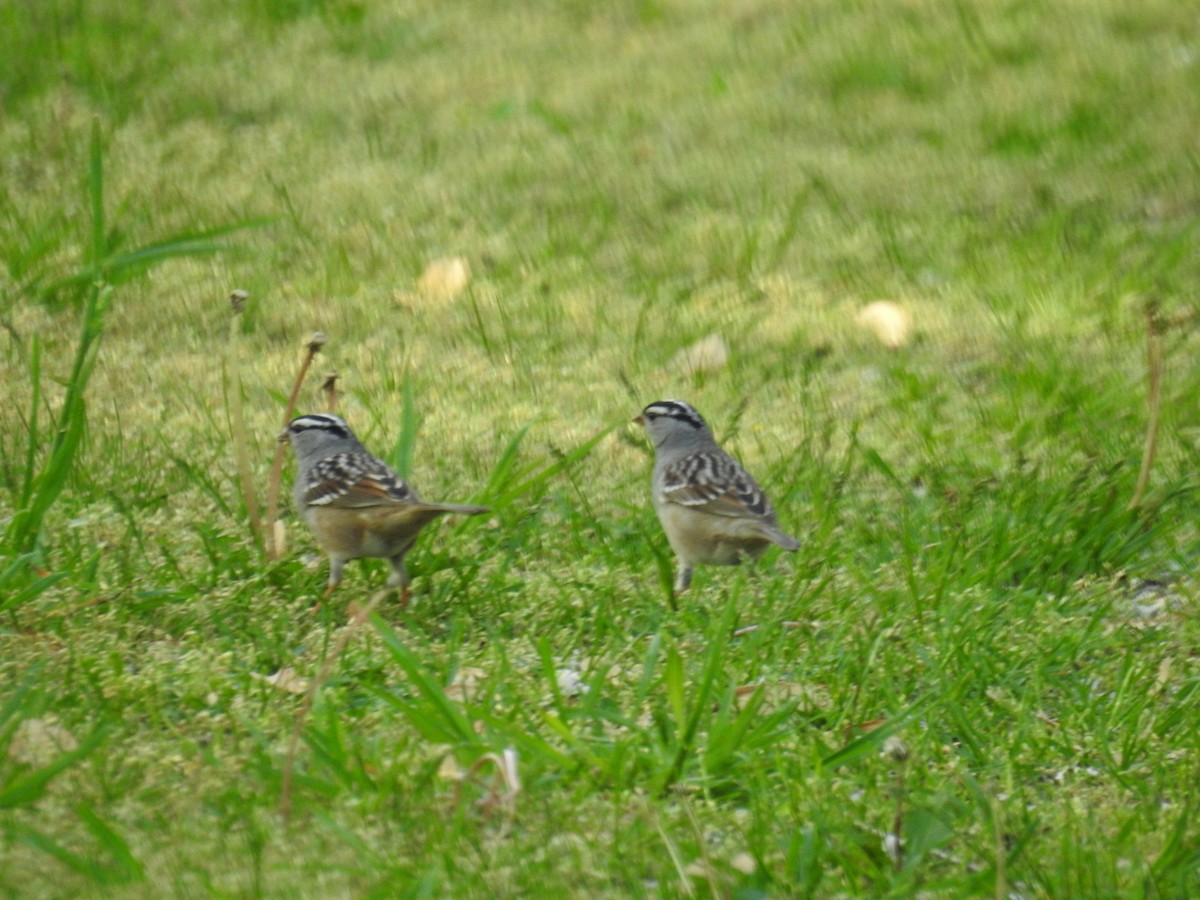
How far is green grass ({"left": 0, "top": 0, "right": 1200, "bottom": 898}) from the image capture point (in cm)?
376

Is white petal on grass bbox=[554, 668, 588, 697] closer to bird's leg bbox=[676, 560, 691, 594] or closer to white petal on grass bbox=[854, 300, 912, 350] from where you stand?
bird's leg bbox=[676, 560, 691, 594]

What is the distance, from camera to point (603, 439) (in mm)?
6762

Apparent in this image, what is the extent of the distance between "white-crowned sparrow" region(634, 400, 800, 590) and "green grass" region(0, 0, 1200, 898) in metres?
0.11

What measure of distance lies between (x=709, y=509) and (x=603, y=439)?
1338 mm

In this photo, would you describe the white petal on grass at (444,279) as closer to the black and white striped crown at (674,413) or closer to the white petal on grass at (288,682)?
the black and white striped crown at (674,413)

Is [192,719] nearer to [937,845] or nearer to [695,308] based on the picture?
[937,845]

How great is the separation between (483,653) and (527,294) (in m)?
3.37

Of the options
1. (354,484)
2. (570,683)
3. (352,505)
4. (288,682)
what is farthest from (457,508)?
(288,682)

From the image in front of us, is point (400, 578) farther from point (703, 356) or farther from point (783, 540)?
point (703, 356)

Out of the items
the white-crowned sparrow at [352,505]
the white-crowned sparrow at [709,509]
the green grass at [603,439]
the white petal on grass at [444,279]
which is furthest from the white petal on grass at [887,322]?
the white-crowned sparrow at [352,505]

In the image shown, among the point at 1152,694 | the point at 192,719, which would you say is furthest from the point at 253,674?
the point at 1152,694

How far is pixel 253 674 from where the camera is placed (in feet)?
15.0

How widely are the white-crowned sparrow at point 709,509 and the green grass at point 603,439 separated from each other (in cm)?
11

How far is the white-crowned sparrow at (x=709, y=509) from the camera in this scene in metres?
5.51
